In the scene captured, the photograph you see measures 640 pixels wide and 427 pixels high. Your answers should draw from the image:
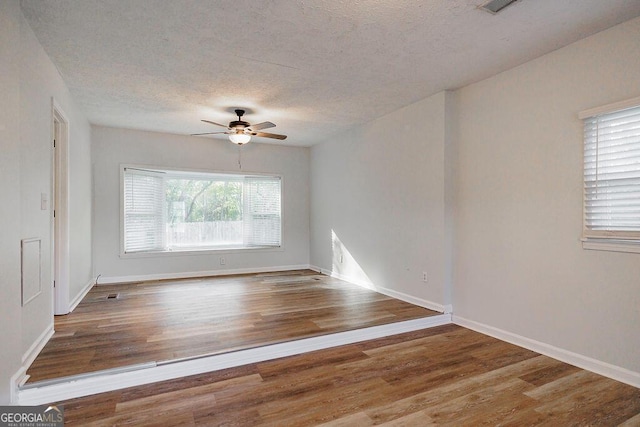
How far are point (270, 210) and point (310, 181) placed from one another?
3.33 ft

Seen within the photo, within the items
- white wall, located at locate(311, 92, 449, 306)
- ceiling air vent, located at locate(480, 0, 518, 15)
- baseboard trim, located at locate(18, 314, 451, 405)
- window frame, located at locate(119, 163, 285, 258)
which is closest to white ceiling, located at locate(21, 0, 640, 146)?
ceiling air vent, located at locate(480, 0, 518, 15)

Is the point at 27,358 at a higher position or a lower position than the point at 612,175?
lower

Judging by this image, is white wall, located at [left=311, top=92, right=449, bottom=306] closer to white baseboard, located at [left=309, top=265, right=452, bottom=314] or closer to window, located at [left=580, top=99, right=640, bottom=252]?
white baseboard, located at [left=309, top=265, right=452, bottom=314]

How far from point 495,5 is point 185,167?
5.09m

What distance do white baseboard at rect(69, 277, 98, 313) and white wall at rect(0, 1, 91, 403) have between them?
863 mm

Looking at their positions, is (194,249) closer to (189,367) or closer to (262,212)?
(262,212)

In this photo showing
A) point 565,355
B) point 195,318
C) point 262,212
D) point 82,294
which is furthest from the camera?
point 262,212

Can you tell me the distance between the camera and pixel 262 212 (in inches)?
258

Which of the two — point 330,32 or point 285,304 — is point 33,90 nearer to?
point 330,32

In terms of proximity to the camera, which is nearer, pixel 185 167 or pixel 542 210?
pixel 542 210

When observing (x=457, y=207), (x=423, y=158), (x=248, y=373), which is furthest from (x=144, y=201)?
(x=457, y=207)

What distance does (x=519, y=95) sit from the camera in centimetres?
309

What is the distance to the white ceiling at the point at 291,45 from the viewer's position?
7.37 ft

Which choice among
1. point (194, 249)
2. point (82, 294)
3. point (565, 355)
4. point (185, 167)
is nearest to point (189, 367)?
point (82, 294)
